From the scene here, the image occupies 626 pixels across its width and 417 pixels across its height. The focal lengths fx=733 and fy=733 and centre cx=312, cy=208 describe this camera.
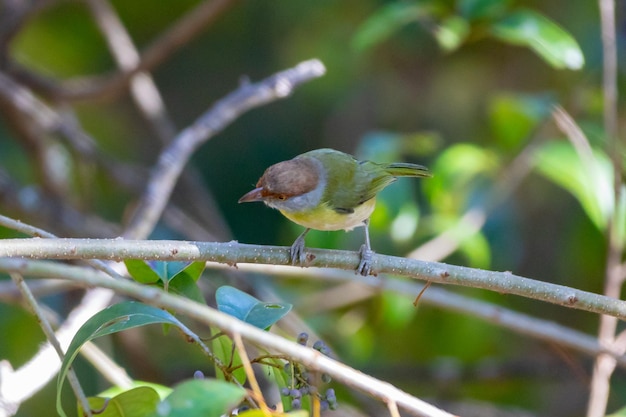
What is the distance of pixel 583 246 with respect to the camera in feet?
14.6

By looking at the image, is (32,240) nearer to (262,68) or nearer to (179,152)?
(179,152)

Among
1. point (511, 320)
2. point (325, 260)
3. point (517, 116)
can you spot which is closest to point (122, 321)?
point (325, 260)

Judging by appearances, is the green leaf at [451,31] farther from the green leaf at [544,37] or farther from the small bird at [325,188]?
the small bird at [325,188]

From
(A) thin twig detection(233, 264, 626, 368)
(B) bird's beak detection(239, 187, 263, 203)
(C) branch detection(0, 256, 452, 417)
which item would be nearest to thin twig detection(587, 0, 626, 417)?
(A) thin twig detection(233, 264, 626, 368)

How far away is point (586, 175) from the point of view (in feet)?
10.4

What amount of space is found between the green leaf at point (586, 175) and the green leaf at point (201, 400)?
221cm

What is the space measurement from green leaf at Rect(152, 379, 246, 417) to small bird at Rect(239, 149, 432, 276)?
0.92 metres

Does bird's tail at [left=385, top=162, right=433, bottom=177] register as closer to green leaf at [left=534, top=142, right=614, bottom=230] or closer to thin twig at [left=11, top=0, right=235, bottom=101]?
green leaf at [left=534, top=142, right=614, bottom=230]

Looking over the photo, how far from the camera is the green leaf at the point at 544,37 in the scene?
9.40 feet

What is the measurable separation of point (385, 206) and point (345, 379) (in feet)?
7.97

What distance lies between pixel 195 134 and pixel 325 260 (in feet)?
4.42

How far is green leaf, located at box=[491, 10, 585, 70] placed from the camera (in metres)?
2.86

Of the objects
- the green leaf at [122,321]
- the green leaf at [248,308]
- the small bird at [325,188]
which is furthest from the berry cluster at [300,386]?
the small bird at [325,188]

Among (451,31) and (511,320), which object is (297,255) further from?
(451,31)
